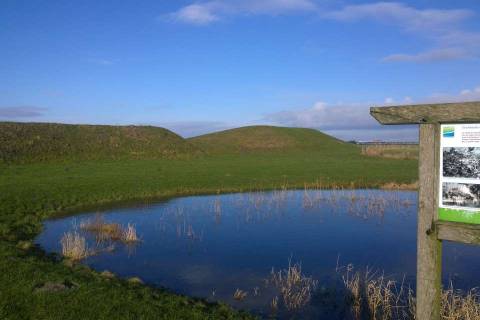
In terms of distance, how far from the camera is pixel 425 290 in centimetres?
746

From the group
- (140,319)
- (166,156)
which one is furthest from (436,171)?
(166,156)

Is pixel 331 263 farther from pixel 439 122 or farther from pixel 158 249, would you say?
pixel 439 122

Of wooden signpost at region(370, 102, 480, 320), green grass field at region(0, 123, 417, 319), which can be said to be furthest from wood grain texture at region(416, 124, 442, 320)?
green grass field at region(0, 123, 417, 319)

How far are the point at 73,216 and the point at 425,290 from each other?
21.7 meters

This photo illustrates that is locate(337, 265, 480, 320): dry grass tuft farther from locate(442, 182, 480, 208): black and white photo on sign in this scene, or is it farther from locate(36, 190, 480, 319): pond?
locate(442, 182, 480, 208): black and white photo on sign

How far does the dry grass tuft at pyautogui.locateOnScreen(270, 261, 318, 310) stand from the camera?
1178 centimetres

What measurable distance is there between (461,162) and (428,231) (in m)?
1.33

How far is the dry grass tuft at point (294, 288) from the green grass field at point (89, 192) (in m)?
2.22

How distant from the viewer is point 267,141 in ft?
Answer: 384

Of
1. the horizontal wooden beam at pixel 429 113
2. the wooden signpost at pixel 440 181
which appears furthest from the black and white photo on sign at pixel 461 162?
the horizontal wooden beam at pixel 429 113

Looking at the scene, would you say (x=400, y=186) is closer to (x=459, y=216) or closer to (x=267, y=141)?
(x=459, y=216)

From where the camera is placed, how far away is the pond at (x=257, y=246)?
1348 centimetres

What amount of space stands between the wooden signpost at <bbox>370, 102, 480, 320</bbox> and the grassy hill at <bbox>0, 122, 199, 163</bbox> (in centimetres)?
5949

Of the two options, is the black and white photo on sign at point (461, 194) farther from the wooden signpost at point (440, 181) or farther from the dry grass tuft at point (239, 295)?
the dry grass tuft at point (239, 295)
